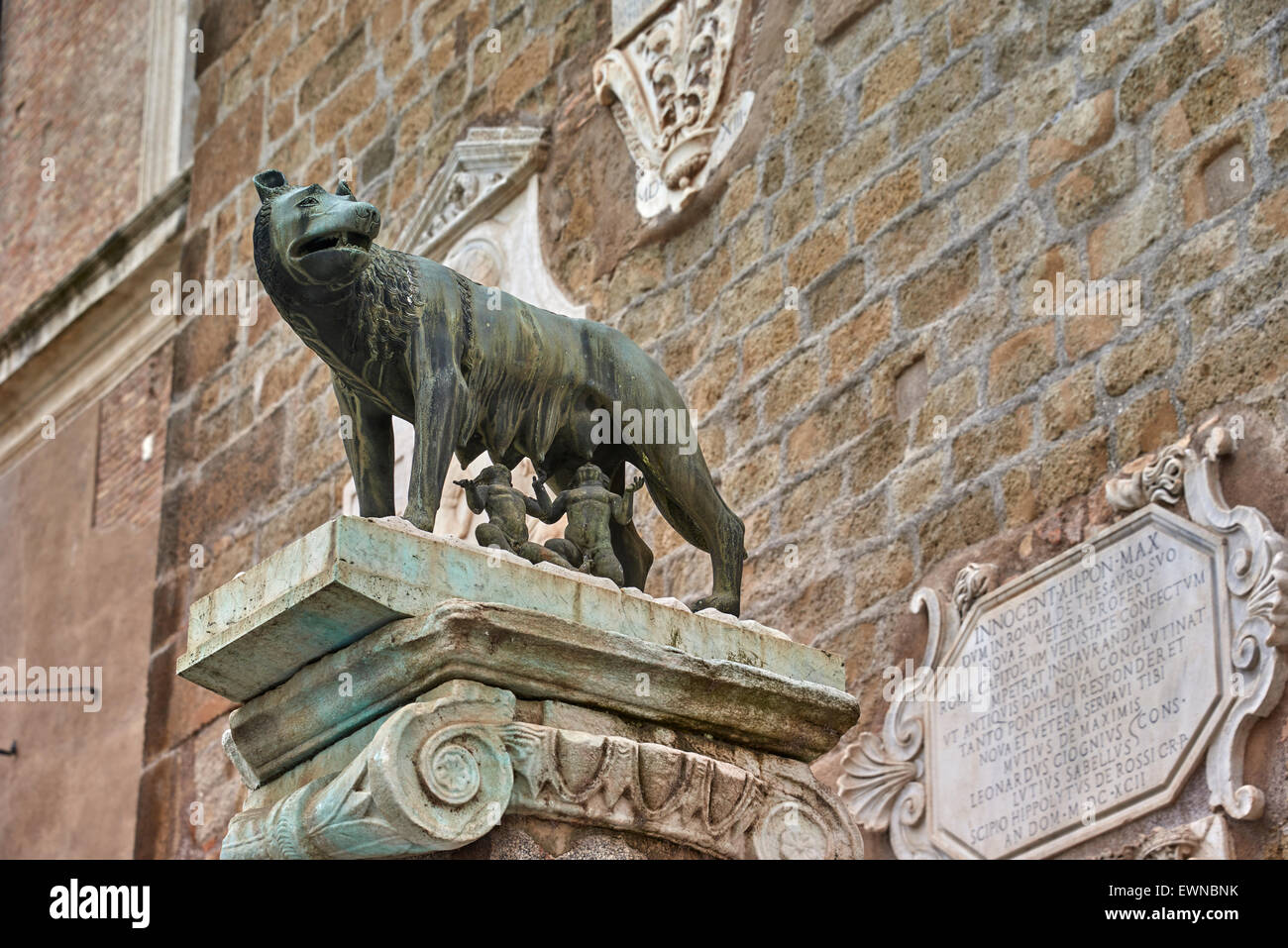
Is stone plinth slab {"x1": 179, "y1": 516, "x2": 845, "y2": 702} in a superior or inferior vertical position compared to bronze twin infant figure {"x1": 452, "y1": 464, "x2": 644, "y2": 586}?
inferior

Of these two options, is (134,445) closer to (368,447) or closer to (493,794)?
(368,447)

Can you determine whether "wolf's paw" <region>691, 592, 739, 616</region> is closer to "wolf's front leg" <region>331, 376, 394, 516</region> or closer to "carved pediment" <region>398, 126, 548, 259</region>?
"wolf's front leg" <region>331, 376, 394, 516</region>

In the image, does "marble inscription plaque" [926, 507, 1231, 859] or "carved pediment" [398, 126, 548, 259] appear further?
"carved pediment" [398, 126, 548, 259]

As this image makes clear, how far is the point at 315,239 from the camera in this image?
11.8 feet

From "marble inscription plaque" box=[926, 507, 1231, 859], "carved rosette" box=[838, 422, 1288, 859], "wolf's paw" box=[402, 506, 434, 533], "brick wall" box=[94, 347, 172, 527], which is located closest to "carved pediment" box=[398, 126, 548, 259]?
"brick wall" box=[94, 347, 172, 527]

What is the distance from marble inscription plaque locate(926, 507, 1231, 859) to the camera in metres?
5.17

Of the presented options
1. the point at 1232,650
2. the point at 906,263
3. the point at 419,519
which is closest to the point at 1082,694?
the point at 1232,650

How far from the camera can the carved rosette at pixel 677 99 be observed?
760cm

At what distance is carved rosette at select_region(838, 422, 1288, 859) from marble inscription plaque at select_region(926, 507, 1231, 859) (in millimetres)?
44

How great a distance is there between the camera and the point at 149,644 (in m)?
10.1

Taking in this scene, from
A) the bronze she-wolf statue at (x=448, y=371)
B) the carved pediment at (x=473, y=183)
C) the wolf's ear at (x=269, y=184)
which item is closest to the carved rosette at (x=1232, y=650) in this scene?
the bronze she-wolf statue at (x=448, y=371)

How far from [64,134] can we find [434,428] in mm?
10466

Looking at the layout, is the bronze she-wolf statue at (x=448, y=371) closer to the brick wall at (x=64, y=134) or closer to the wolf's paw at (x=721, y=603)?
the wolf's paw at (x=721, y=603)

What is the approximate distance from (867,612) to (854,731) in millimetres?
364
